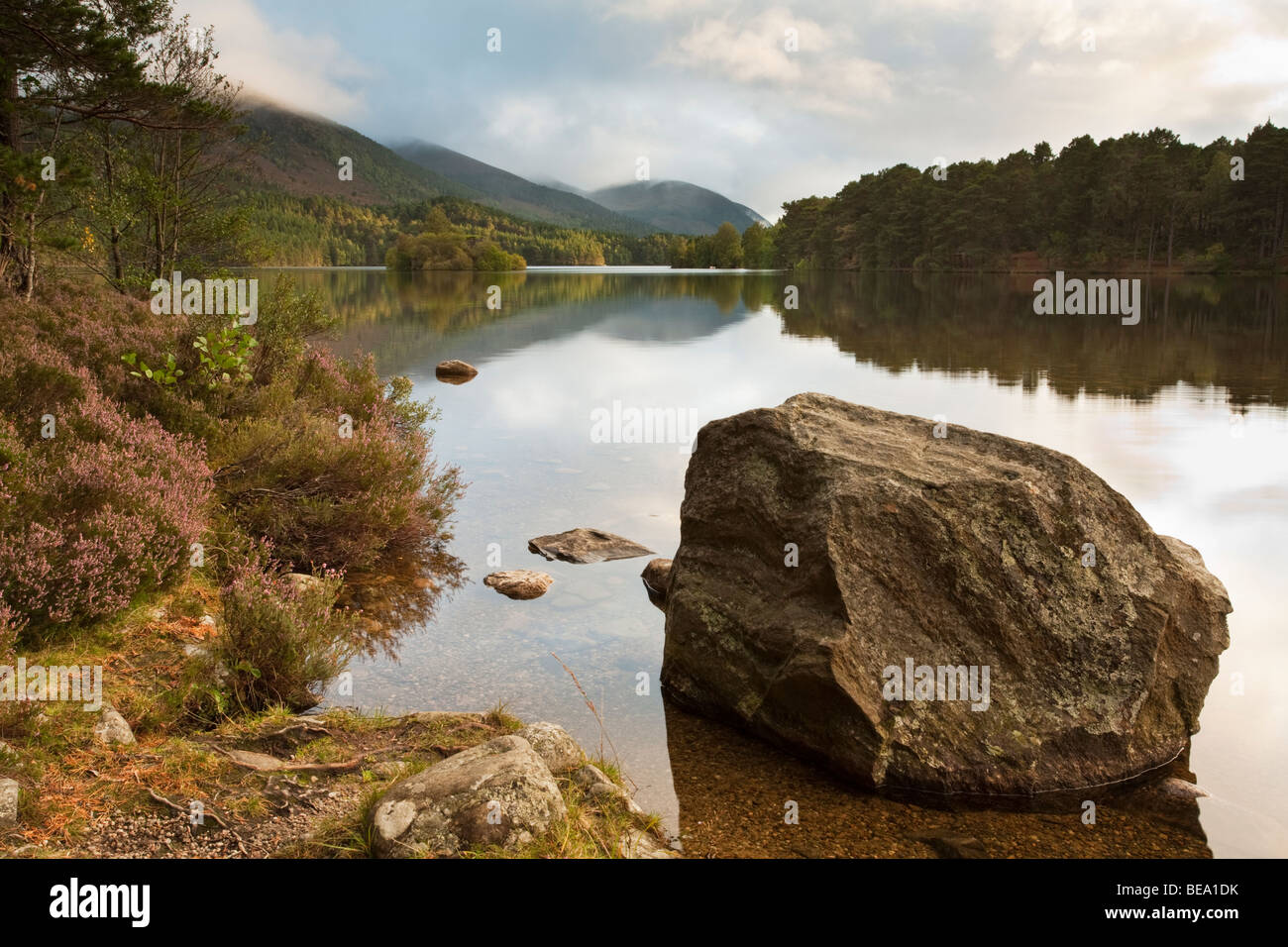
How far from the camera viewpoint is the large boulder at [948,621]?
620cm

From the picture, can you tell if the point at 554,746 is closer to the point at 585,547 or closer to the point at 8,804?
the point at 8,804

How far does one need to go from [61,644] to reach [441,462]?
9.99 metres

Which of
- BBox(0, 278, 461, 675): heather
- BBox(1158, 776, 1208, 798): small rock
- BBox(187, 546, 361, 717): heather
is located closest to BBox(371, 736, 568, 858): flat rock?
BBox(187, 546, 361, 717): heather

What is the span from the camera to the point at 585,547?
1123 centimetres

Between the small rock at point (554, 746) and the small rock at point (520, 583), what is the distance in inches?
150

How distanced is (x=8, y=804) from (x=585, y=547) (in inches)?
284

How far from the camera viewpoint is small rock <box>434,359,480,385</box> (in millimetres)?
26886

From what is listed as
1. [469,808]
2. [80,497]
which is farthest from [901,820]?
[80,497]

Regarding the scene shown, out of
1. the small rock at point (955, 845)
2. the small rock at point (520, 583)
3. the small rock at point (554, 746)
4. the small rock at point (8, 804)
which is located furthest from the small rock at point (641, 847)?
the small rock at point (520, 583)

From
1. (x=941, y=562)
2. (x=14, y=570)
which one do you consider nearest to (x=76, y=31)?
(x=14, y=570)

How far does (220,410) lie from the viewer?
1146 cm

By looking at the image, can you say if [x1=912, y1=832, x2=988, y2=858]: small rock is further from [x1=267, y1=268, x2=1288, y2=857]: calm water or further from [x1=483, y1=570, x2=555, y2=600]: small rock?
[x1=483, y1=570, x2=555, y2=600]: small rock

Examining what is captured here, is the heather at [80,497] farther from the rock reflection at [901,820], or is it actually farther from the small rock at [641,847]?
the rock reflection at [901,820]
